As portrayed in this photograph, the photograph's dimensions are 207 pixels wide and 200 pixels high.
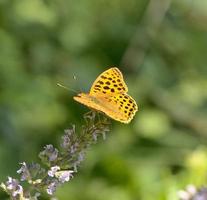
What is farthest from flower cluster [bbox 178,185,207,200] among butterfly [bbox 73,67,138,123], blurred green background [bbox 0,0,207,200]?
blurred green background [bbox 0,0,207,200]

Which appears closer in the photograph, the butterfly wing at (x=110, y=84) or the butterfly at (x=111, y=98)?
the butterfly at (x=111, y=98)

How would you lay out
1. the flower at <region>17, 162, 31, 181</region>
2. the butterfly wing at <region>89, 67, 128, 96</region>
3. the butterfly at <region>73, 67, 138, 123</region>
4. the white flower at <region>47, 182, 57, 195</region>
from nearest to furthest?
the white flower at <region>47, 182, 57, 195</region>
the flower at <region>17, 162, 31, 181</region>
the butterfly at <region>73, 67, 138, 123</region>
the butterfly wing at <region>89, 67, 128, 96</region>

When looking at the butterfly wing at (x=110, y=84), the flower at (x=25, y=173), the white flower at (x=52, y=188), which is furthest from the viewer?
the butterfly wing at (x=110, y=84)

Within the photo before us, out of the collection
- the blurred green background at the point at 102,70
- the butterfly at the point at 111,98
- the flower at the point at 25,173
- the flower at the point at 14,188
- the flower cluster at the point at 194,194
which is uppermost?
the butterfly at the point at 111,98

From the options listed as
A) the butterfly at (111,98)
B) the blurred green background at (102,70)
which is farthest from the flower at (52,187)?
the blurred green background at (102,70)

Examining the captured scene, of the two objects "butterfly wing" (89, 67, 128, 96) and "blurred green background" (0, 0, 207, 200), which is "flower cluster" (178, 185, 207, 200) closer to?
"butterfly wing" (89, 67, 128, 96)

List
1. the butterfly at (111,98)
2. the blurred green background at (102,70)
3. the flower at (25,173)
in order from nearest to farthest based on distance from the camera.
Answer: the flower at (25,173) < the butterfly at (111,98) < the blurred green background at (102,70)

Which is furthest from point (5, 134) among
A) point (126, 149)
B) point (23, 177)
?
point (23, 177)

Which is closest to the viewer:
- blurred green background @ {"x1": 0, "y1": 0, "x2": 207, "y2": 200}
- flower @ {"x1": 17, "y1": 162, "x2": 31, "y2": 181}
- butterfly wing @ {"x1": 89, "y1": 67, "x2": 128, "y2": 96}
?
flower @ {"x1": 17, "y1": 162, "x2": 31, "y2": 181}

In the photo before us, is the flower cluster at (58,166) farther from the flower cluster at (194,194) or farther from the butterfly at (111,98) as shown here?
the flower cluster at (194,194)
